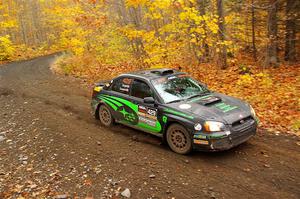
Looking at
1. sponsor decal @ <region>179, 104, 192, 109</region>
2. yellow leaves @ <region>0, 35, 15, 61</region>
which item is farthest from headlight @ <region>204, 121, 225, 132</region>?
yellow leaves @ <region>0, 35, 15, 61</region>

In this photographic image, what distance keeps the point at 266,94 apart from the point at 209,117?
16.0 feet

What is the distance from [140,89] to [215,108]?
6.74 ft

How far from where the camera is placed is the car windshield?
6.81 meters

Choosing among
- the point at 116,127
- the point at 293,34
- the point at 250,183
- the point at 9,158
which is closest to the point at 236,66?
the point at 293,34

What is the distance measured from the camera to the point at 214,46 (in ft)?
Answer: 40.9

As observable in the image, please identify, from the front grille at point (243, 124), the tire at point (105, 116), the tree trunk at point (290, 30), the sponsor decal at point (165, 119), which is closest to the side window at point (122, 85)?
the tire at point (105, 116)

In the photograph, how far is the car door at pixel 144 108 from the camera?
673cm

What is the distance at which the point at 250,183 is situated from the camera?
16.5ft

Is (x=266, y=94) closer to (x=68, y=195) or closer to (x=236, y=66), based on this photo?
(x=236, y=66)

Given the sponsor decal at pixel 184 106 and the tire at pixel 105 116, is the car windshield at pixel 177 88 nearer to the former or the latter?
the sponsor decal at pixel 184 106

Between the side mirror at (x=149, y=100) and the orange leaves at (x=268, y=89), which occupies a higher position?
the side mirror at (x=149, y=100)

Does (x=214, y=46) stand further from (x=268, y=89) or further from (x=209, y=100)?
(x=209, y=100)

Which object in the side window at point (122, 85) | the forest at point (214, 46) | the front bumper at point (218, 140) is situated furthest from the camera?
the forest at point (214, 46)

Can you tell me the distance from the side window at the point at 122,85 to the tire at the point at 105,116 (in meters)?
0.67
